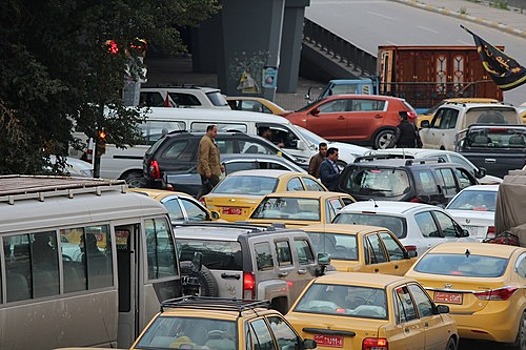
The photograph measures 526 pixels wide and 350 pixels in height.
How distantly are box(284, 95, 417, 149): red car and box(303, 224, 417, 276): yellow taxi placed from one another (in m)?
18.4

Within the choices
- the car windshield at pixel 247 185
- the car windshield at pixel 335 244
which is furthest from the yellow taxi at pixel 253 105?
the car windshield at pixel 335 244

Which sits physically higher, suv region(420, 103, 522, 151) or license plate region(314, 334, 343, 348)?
suv region(420, 103, 522, 151)

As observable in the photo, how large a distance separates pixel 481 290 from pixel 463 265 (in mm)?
660

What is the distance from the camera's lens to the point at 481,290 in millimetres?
15875

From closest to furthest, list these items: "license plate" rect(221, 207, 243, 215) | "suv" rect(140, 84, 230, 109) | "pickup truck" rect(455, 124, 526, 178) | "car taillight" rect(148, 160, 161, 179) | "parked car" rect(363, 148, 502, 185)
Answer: "license plate" rect(221, 207, 243, 215), "car taillight" rect(148, 160, 161, 179), "parked car" rect(363, 148, 502, 185), "pickup truck" rect(455, 124, 526, 178), "suv" rect(140, 84, 230, 109)

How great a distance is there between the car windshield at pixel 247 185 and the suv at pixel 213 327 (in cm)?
1122

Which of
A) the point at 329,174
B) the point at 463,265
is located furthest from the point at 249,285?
the point at 329,174

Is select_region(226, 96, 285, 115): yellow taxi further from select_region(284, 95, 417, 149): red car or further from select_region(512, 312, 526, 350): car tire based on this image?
select_region(512, 312, 526, 350): car tire

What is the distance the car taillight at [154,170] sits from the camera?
26.2m

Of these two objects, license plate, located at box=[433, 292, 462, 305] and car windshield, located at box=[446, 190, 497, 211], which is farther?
car windshield, located at box=[446, 190, 497, 211]

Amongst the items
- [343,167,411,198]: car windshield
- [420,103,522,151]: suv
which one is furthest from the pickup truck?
[343,167,411,198]: car windshield

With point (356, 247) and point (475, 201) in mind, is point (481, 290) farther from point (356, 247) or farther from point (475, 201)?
point (475, 201)

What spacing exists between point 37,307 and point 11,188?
1187 millimetres

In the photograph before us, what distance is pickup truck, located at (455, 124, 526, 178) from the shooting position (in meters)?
30.0
